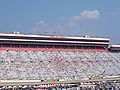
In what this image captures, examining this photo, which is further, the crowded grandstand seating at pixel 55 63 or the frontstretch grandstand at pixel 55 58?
the frontstretch grandstand at pixel 55 58

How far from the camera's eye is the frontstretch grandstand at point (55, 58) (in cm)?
8275

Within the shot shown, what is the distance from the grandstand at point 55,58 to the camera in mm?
82688

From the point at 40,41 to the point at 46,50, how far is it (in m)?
3.00

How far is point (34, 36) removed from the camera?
94.4m

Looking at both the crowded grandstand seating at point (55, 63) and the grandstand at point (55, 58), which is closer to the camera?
the crowded grandstand seating at point (55, 63)

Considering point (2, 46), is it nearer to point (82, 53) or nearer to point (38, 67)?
point (38, 67)

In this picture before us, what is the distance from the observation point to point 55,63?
90.5 meters

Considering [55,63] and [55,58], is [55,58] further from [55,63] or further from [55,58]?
[55,63]

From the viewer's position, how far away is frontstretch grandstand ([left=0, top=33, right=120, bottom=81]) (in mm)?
82750

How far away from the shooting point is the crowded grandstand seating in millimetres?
81875

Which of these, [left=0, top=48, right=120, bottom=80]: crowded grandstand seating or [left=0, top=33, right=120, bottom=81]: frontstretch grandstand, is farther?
[left=0, top=33, right=120, bottom=81]: frontstretch grandstand

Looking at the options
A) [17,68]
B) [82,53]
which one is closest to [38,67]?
[17,68]

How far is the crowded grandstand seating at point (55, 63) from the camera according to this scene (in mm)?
81875

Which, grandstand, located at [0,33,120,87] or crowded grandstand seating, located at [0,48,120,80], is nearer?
crowded grandstand seating, located at [0,48,120,80]
